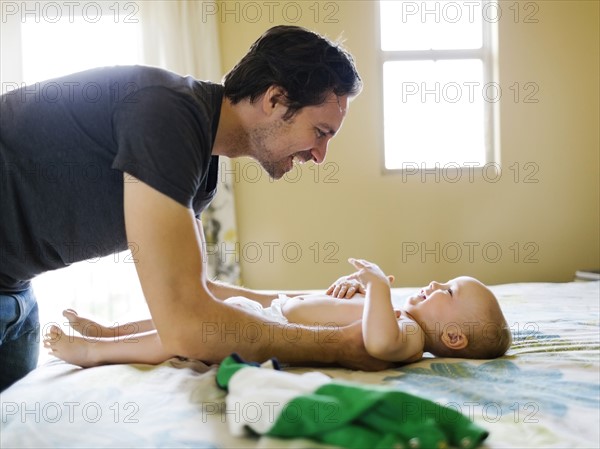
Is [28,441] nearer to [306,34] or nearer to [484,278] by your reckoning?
[306,34]

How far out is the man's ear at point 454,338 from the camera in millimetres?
1634

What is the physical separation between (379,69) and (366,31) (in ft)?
0.73

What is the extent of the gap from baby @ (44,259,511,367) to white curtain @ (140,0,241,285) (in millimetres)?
1786

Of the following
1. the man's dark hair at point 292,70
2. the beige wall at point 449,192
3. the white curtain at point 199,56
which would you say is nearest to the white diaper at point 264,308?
the man's dark hair at point 292,70

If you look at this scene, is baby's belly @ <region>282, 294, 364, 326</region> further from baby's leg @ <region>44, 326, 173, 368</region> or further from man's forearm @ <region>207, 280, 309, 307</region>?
baby's leg @ <region>44, 326, 173, 368</region>

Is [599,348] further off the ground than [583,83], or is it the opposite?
[583,83]

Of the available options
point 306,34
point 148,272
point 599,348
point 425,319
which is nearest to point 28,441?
point 148,272

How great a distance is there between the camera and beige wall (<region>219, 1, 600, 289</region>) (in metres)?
3.74

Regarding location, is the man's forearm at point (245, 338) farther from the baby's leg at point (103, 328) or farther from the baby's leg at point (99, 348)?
the baby's leg at point (103, 328)

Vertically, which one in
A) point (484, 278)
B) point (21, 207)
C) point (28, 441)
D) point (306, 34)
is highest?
point (306, 34)

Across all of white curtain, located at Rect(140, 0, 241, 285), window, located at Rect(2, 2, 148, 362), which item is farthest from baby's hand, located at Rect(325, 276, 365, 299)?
window, located at Rect(2, 2, 148, 362)

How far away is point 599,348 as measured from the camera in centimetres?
172

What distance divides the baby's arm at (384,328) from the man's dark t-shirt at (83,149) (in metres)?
0.47

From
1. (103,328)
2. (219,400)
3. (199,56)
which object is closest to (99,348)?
(103,328)
